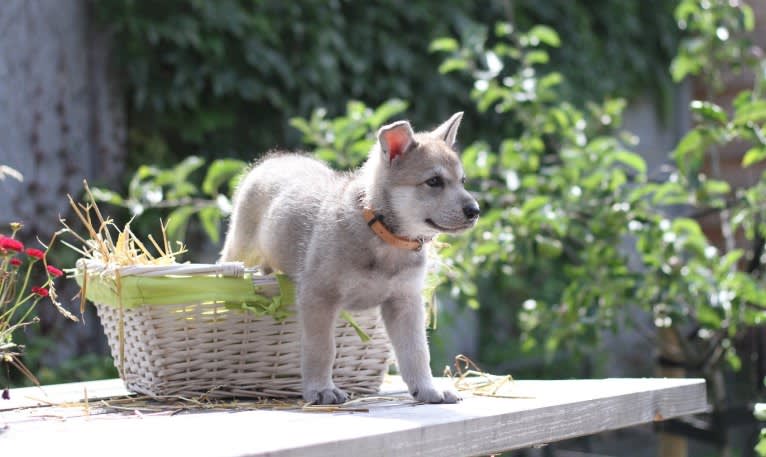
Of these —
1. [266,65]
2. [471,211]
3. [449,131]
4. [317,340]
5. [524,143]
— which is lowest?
[317,340]

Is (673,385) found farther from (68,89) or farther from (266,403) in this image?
(68,89)

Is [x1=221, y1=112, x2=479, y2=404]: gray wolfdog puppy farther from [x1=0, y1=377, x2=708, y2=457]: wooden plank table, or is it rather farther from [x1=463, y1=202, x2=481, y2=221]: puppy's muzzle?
[x1=0, y1=377, x2=708, y2=457]: wooden plank table

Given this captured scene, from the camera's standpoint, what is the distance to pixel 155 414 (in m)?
2.13

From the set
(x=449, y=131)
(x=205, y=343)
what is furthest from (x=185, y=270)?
(x=449, y=131)

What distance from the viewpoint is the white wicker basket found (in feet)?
7.81

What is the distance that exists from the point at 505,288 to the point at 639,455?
147 cm

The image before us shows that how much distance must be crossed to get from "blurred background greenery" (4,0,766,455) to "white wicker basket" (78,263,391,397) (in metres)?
0.61

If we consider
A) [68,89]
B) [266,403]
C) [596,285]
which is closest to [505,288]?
[596,285]

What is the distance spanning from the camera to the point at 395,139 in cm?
251

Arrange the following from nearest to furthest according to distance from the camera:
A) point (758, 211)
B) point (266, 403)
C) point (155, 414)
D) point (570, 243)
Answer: point (155, 414) → point (266, 403) → point (758, 211) → point (570, 243)

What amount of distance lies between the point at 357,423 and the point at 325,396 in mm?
446

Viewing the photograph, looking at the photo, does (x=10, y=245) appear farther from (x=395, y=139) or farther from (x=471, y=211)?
(x=471, y=211)

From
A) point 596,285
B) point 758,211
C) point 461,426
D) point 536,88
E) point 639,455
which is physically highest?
point 536,88

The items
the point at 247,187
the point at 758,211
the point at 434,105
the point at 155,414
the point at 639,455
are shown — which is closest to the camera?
the point at 155,414
